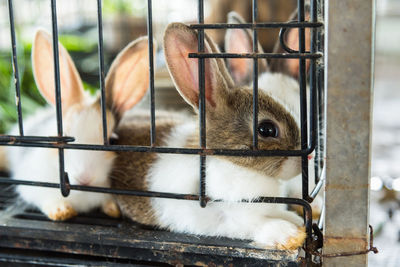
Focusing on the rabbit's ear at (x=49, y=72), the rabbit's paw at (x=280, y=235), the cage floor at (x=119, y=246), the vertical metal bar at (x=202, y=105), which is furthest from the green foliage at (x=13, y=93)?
the rabbit's paw at (x=280, y=235)

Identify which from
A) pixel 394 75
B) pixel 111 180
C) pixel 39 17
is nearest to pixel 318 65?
pixel 111 180

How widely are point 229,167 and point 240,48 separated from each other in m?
0.58

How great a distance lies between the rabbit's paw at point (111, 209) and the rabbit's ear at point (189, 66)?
409 mm

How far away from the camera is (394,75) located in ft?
18.4

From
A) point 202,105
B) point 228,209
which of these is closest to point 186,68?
point 202,105

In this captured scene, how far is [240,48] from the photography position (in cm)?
158

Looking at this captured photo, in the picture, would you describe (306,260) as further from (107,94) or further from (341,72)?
(107,94)

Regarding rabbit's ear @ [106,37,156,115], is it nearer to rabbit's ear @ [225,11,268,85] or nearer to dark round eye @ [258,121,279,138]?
rabbit's ear @ [225,11,268,85]

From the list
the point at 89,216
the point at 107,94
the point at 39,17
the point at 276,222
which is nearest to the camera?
the point at 276,222

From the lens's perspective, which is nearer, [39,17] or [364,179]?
[364,179]

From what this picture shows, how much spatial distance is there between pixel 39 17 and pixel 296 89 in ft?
8.68

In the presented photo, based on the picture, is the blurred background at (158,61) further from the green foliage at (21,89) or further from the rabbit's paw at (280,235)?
the rabbit's paw at (280,235)

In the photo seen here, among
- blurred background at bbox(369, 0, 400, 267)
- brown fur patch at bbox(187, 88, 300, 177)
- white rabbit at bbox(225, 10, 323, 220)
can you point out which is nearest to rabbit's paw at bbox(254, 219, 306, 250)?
brown fur patch at bbox(187, 88, 300, 177)

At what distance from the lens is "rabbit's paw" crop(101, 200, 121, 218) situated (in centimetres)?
134
